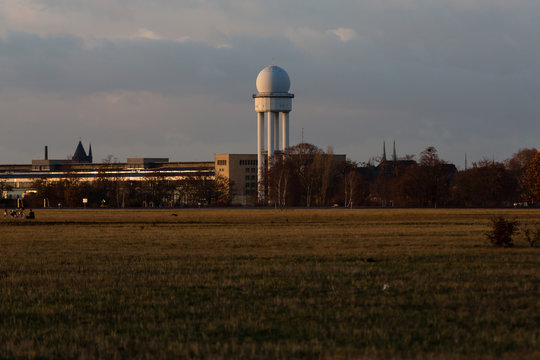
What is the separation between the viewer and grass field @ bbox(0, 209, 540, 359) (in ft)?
45.7

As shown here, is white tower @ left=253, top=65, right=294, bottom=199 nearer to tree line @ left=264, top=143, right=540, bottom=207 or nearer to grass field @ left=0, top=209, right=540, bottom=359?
tree line @ left=264, top=143, right=540, bottom=207

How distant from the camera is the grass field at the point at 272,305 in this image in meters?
13.9

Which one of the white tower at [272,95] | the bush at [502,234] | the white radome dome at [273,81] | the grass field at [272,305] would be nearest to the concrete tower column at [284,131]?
the white tower at [272,95]

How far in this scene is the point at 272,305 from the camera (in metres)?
18.2

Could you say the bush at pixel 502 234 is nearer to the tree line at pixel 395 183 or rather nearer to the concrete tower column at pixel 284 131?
the tree line at pixel 395 183

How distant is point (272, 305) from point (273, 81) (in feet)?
508

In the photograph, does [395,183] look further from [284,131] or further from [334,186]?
[284,131]

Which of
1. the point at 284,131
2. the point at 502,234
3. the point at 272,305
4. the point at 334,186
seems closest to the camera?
the point at 272,305

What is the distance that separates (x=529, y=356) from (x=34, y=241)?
113 feet

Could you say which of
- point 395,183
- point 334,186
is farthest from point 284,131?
point 395,183

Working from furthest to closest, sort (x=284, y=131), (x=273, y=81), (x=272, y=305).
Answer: (x=284, y=131)
(x=273, y=81)
(x=272, y=305)

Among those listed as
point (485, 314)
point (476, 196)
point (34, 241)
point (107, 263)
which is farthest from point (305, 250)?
point (476, 196)

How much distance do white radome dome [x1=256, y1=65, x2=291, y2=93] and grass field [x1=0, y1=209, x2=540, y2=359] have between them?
141 meters

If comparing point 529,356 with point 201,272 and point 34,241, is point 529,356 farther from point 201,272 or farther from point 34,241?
point 34,241
